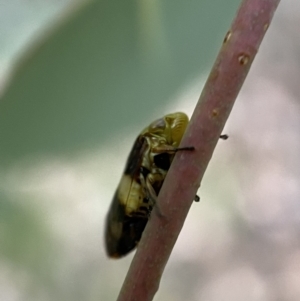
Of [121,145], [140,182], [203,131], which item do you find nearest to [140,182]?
[140,182]

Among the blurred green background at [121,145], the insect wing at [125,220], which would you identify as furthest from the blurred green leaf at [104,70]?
the insect wing at [125,220]

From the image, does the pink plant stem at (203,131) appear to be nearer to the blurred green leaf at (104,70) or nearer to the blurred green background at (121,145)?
the blurred green background at (121,145)

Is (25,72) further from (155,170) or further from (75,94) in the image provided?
(155,170)

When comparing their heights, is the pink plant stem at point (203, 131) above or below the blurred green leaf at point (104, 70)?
below

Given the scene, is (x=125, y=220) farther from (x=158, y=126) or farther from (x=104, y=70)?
(x=104, y=70)

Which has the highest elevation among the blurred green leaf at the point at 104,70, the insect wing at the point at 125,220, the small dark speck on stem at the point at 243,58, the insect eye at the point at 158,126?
the blurred green leaf at the point at 104,70

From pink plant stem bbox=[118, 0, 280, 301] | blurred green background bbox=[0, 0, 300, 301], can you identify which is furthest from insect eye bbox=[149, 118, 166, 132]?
blurred green background bbox=[0, 0, 300, 301]

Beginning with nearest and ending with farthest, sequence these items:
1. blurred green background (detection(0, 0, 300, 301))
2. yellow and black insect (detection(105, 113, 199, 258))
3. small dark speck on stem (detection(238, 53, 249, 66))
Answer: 1. small dark speck on stem (detection(238, 53, 249, 66))
2. yellow and black insect (detection(105, 113, 199, 258))
3. blurred green background (detection(0, 0, 300, 301))

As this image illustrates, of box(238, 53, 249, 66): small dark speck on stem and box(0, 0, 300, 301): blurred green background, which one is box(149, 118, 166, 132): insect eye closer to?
box(238, 53, 249, 66): small dark speck on stem

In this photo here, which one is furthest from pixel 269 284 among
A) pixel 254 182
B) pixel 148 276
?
pixel 148 276
